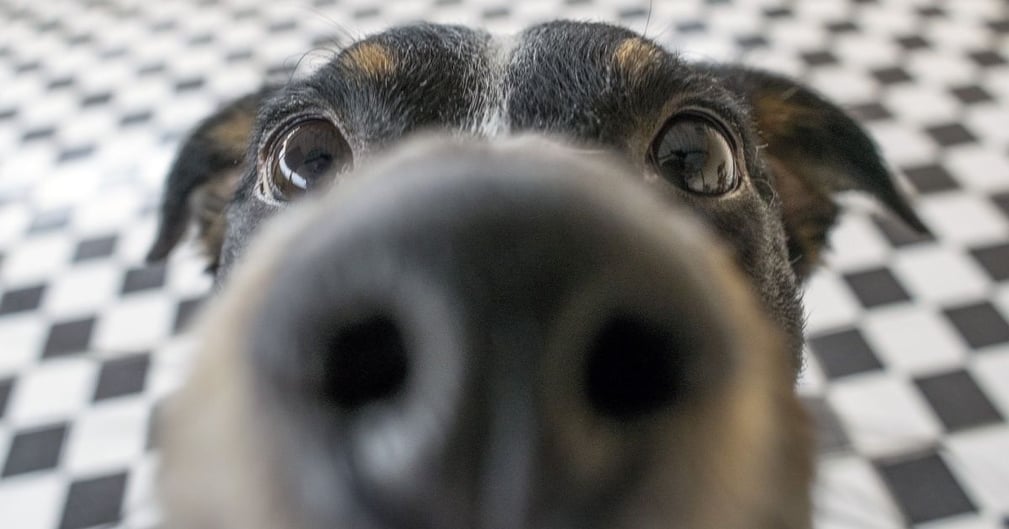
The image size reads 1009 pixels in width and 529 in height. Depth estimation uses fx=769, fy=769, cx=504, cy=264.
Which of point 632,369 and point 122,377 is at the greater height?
point 122,377

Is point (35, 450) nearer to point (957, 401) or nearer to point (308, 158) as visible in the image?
point (308, 158)

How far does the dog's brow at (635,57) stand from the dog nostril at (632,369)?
0.84 meters

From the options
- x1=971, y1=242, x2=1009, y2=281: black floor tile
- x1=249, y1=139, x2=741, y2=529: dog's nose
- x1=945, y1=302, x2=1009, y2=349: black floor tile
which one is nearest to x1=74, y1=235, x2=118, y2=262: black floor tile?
x1=249, y1=139, x2=741, y2=529: dog's nose

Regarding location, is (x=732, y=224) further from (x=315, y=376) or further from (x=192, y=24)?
(x=192, y=24)

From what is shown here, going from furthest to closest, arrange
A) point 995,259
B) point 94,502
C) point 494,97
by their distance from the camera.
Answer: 1. point 995,259
2. point 94,502
3. point 494,97

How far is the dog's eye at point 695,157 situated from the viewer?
1.25 meters

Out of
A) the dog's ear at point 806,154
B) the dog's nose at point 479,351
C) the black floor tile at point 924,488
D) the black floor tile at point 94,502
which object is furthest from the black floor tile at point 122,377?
the dog's nose at point 479,351

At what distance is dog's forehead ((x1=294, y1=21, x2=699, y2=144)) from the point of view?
3.75ft

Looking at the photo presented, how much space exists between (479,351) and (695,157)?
3.08 ft

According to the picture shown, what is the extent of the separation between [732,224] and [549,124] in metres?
0.38

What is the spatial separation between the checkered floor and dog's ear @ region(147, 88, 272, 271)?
0.38 m

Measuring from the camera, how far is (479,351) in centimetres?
44

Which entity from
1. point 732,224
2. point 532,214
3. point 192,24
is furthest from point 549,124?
point 192,24

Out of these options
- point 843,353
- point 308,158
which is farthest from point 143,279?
point 843,353
